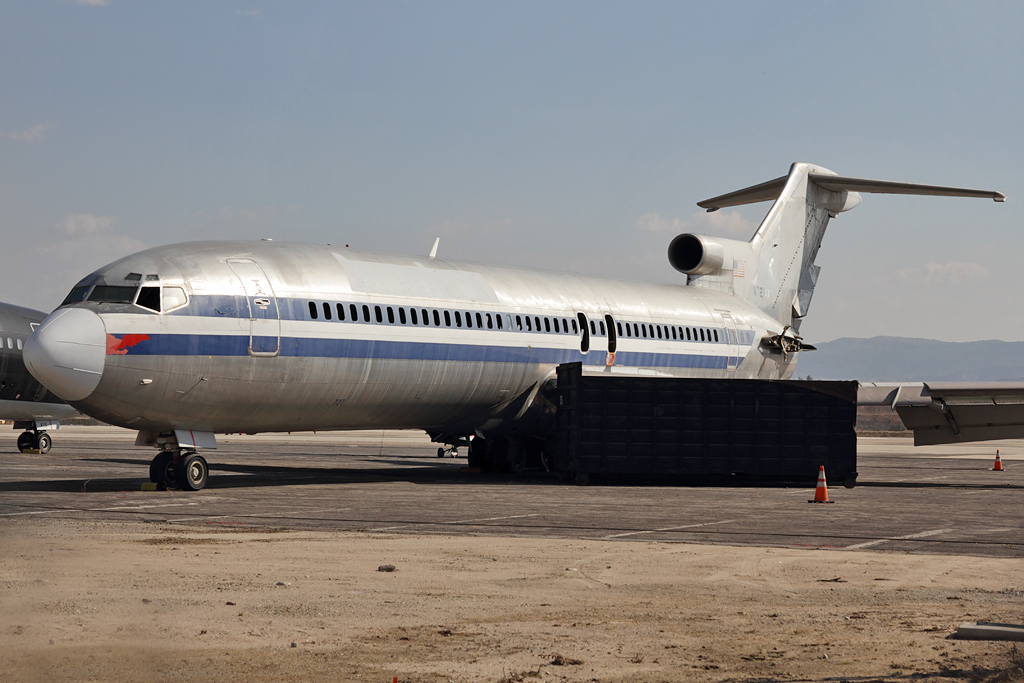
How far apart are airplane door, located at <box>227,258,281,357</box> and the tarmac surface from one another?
8.56ft

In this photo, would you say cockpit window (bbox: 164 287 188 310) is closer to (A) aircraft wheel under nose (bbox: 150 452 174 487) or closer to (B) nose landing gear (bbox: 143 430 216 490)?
(B) nose landing gear (bbox: 143 430 216 490)

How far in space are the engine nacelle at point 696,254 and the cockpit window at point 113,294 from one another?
58.2 feet

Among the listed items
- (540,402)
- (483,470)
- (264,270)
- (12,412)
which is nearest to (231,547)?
(264,270)

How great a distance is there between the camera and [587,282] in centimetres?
2789

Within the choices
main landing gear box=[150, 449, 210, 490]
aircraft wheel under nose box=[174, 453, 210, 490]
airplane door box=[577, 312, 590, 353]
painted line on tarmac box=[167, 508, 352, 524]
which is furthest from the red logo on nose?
airplane door box=[577, 312, 590, 353]

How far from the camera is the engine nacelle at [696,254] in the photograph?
31.7 m

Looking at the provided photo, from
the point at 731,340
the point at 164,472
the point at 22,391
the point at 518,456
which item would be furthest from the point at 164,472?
the point at 22,391

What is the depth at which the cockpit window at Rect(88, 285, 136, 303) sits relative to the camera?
18.5 metres

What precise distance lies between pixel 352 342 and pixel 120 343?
439 centimetres

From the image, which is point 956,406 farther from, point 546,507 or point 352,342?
point 352,342

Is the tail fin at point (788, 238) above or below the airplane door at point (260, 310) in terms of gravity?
above

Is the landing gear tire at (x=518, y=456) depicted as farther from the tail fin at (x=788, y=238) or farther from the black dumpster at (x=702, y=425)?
the tail fin at (x=788, y=238)

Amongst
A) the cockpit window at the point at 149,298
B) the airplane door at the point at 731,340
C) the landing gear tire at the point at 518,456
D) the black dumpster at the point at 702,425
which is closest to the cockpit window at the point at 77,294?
the cockpit window at the point at 149,298

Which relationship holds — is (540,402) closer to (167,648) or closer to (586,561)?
(586,561)
